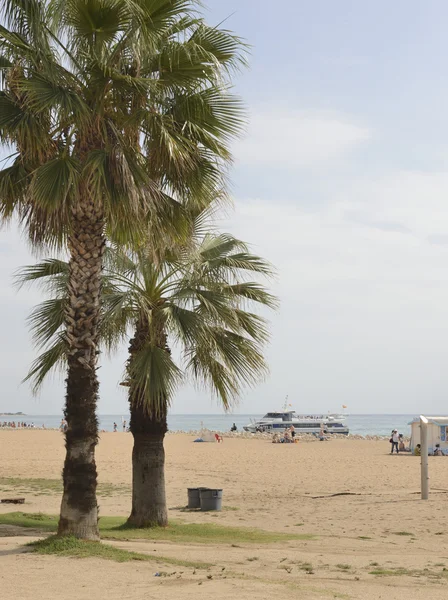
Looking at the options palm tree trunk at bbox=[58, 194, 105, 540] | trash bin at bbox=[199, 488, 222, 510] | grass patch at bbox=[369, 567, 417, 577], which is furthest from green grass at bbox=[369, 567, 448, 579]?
trash bin at bbox=[199, 488, 222, 510]

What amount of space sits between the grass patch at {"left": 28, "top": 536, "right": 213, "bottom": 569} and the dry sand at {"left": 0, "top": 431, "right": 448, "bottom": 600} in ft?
0.91

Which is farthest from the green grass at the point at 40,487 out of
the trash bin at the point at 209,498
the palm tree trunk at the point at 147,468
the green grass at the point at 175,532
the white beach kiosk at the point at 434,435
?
the white beach kiosk at the point at 434,435

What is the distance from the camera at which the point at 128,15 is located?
9453mm

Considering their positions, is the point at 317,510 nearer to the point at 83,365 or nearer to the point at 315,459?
the point at 83,365

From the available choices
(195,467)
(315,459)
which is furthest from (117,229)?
(315,459)

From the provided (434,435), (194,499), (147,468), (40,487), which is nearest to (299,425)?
(434,435)

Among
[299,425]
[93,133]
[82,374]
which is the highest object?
[93,133]

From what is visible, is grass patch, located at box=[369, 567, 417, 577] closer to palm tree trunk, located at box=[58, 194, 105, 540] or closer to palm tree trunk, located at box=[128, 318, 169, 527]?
palm tree trunk, located at box=[58, 194, 105, 540]

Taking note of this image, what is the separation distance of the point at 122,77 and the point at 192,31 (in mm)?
1430

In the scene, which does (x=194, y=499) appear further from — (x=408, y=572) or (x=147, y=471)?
(x=408, y=572)

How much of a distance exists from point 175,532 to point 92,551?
12.5ft

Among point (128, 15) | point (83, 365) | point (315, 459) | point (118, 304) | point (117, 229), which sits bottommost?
point (315, 459)

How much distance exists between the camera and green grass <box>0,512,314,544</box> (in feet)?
39.7

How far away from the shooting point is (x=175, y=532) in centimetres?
1280
